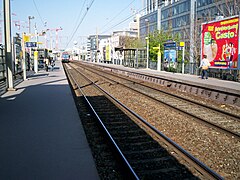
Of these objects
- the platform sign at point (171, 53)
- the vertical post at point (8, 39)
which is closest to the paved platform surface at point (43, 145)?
the vertical post at point (8, 39)

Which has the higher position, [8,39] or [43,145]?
[8,39]

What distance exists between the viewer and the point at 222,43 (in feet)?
65.0

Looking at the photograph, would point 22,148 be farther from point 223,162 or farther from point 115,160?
point 223,162

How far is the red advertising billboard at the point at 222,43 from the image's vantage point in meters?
18.3

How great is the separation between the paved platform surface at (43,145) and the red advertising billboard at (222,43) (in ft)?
41.1

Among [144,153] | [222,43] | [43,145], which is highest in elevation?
[222,43]

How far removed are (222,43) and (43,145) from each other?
1701 centimetres

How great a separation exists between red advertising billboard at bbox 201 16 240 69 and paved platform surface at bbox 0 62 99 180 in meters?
12.5

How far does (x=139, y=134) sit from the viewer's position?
7473 millimetres

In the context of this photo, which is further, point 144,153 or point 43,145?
point 144,153

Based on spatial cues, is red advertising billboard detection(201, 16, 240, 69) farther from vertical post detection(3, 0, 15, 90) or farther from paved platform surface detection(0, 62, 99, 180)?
vertical post detection(3, 0, 15, 90)

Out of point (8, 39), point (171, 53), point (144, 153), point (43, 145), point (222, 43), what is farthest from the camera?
point (171, 53)

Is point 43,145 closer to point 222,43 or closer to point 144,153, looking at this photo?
point 144,153

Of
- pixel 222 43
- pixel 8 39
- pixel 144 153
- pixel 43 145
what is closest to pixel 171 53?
pixel 222 43
